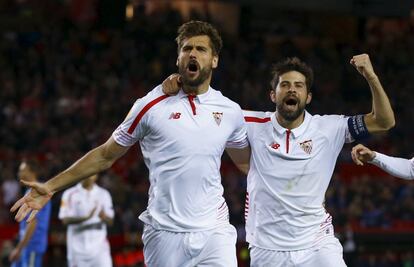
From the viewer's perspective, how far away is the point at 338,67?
2508 centimetres

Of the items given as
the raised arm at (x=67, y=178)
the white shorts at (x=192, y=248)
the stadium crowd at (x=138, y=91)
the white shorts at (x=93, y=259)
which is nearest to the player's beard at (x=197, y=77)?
the raised arm at (x=67, y=178)

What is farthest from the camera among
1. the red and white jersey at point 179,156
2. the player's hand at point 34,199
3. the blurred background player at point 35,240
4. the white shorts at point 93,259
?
the white shorts at point 93,259

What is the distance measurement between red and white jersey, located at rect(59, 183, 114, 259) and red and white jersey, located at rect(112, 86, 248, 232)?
5604 millimetres

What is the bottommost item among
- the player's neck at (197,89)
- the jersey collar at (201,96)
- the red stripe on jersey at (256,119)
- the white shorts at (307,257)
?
the white shorts at (307,257)

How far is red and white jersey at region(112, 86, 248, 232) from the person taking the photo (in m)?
6.59

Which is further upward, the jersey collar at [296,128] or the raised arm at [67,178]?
the jersey collar at [296,128]

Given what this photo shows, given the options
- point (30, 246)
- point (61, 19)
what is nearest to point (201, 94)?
point (30, 246)

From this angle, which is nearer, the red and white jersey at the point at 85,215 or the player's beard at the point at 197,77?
the player's beard at the point at 197,77

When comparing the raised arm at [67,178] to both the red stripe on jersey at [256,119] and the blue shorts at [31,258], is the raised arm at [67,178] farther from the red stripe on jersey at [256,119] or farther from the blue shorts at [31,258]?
the blue shorts at [31,258]

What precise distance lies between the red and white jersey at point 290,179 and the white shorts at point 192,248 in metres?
0.83

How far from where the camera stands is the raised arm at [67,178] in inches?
252

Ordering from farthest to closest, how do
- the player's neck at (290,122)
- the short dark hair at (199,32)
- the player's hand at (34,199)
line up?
1. the player's neck at (290,122)
2. the short dark hair at (199,32)
3. the player's hand at (34,199)

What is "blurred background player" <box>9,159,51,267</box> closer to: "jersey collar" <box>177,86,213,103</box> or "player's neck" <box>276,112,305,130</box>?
"player's neck" <box>276,112,305,130</box>

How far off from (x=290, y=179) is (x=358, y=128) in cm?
61
